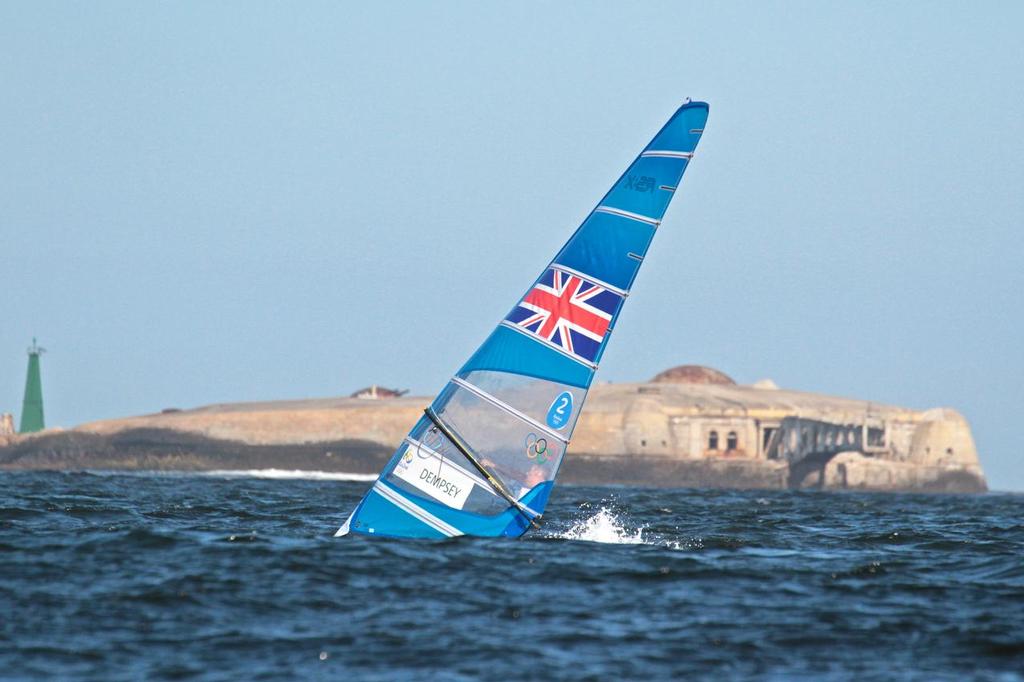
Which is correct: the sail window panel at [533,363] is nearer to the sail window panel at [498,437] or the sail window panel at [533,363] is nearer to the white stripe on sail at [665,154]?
the sail window panel at [498,437]

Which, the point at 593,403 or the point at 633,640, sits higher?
the point at 593,403

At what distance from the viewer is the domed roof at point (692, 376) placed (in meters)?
134

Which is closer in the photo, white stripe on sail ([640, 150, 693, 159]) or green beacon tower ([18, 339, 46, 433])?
white stripe on sail ([640, 150, 693, 159])

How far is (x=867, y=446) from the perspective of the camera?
118312 millimetres

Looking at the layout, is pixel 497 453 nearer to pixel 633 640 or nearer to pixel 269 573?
pixel 269 573

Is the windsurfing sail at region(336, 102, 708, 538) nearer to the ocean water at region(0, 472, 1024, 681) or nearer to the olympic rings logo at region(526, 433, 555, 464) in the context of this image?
the olympic rings logo at region(526, 433, 555, 464)

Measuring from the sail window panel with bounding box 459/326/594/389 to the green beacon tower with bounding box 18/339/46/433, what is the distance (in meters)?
130

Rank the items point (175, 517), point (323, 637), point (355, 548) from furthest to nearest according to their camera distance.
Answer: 1. point (175, 517)
2. point (355, 548)
3. point (323, 637)

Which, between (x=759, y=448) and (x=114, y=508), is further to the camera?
(x=759, y=448)

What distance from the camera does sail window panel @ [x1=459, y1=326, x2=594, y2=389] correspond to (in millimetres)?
19828

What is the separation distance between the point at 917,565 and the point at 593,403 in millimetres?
102873

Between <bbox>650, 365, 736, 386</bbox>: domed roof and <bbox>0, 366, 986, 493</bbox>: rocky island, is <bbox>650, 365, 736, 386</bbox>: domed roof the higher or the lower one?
the higher one

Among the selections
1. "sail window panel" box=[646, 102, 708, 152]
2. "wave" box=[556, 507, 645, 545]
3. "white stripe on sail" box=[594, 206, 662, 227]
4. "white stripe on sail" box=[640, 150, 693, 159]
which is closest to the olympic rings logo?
"wave" box=[556, 507, 645, 545]

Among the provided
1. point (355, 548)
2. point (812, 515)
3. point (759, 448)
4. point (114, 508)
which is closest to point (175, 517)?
point (114, 508)
